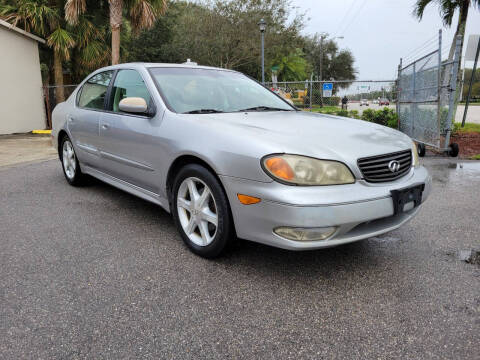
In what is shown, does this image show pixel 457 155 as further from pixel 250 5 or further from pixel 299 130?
pixel 250 5

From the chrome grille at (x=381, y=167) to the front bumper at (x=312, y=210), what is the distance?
0.20 feet

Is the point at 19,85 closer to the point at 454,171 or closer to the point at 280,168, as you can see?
the point at 454,171

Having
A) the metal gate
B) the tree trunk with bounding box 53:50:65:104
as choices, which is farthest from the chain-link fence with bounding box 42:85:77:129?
the metal gate

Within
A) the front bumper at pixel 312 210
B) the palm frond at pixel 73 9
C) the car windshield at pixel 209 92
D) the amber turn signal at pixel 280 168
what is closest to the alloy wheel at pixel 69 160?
the car windshield at pixel 209 92

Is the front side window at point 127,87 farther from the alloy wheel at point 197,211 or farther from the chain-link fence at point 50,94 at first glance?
the chain-link fence at point 50,94

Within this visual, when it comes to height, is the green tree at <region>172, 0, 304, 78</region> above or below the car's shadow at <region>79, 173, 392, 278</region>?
above

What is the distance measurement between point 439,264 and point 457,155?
18.5 feet

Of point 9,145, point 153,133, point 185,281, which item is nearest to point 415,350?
point 185,281

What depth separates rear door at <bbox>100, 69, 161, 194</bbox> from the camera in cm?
335

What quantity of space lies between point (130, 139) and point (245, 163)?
60.5 inches

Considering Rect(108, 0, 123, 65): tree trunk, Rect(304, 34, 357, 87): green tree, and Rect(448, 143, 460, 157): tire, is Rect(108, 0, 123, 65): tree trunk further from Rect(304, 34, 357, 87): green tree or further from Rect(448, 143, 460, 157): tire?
Rect(304, 34, 357, 87): green tree

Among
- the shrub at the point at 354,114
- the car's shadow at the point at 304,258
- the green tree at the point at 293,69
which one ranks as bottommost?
the car's shadow at the point at 304,258

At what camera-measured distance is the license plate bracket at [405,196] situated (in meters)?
2.56

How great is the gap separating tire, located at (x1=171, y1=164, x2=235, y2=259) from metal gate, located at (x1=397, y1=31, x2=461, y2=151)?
5870mm
